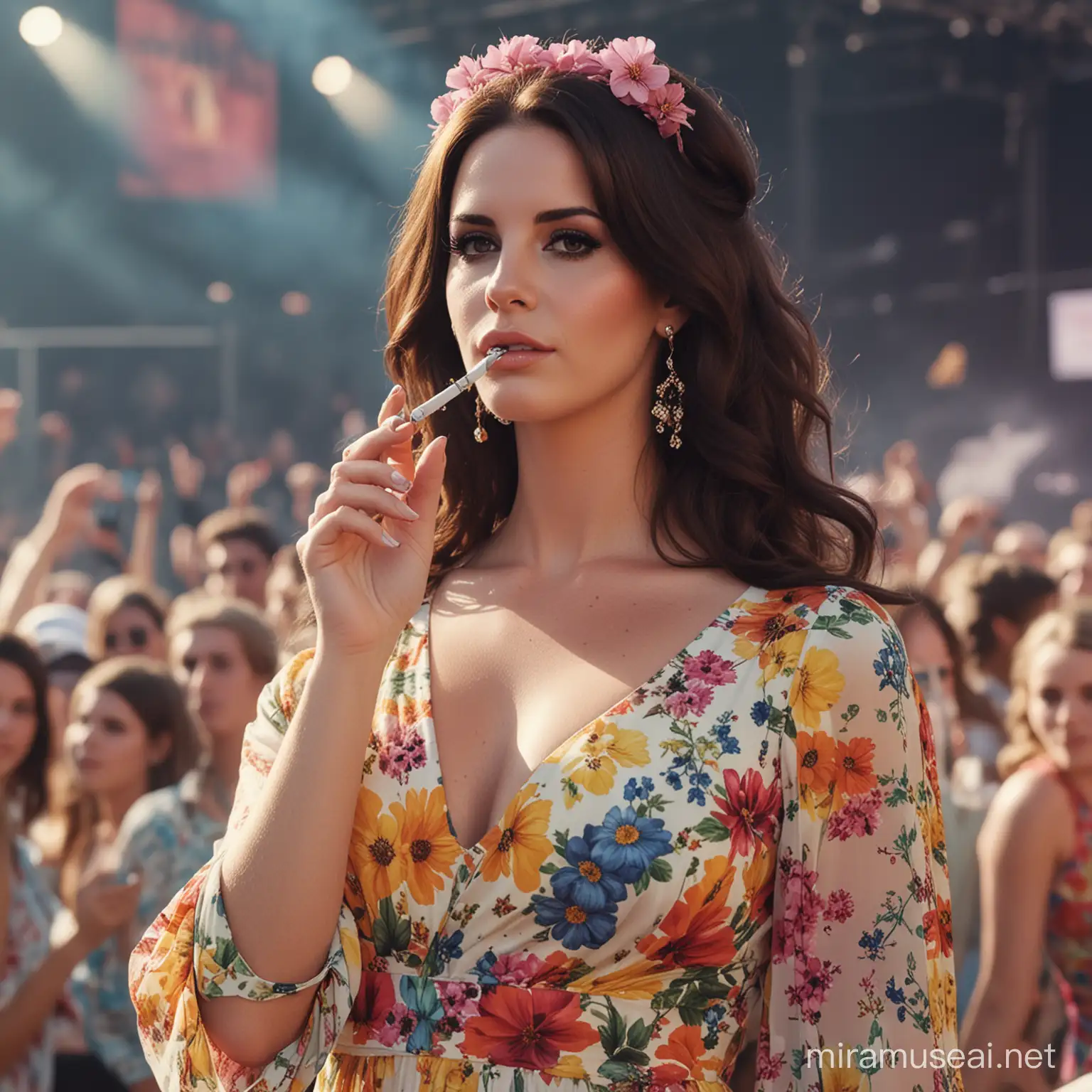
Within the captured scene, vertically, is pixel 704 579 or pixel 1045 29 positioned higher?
pixel 1045 29

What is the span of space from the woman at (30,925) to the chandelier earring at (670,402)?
1.89 m

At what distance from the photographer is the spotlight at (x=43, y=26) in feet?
32.9

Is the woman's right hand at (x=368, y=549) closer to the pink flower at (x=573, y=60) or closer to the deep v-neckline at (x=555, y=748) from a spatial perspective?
the deep v-neckline at (x=555, y=748)

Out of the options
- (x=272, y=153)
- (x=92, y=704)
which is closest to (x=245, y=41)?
(x=272, y=153)

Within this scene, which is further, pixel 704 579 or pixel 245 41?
pixel 245 41

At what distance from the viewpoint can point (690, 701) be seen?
167 cm

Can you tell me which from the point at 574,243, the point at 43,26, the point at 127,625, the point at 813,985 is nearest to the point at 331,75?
the point at 43,26

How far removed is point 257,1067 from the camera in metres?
1.62

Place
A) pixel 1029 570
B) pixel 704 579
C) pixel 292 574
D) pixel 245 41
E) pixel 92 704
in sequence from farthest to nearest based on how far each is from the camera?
pixel 245 41 → pixel 292 574 → pixel 1029 570 → pixel 92 704 → pixel 704 579

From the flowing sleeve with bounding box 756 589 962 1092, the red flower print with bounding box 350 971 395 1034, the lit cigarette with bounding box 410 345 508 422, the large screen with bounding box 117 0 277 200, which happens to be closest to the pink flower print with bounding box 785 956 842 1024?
the flowing sleeve with bounding box 756 589 962 1092

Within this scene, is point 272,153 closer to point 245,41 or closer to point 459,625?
point 245,41

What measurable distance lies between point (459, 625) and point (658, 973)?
482 millimetres

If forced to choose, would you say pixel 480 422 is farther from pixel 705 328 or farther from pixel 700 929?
pixel 700 929

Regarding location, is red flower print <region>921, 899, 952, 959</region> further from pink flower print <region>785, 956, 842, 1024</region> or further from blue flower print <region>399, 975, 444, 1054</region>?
blue flower print <region>399, 975, 444, 1054</region>
